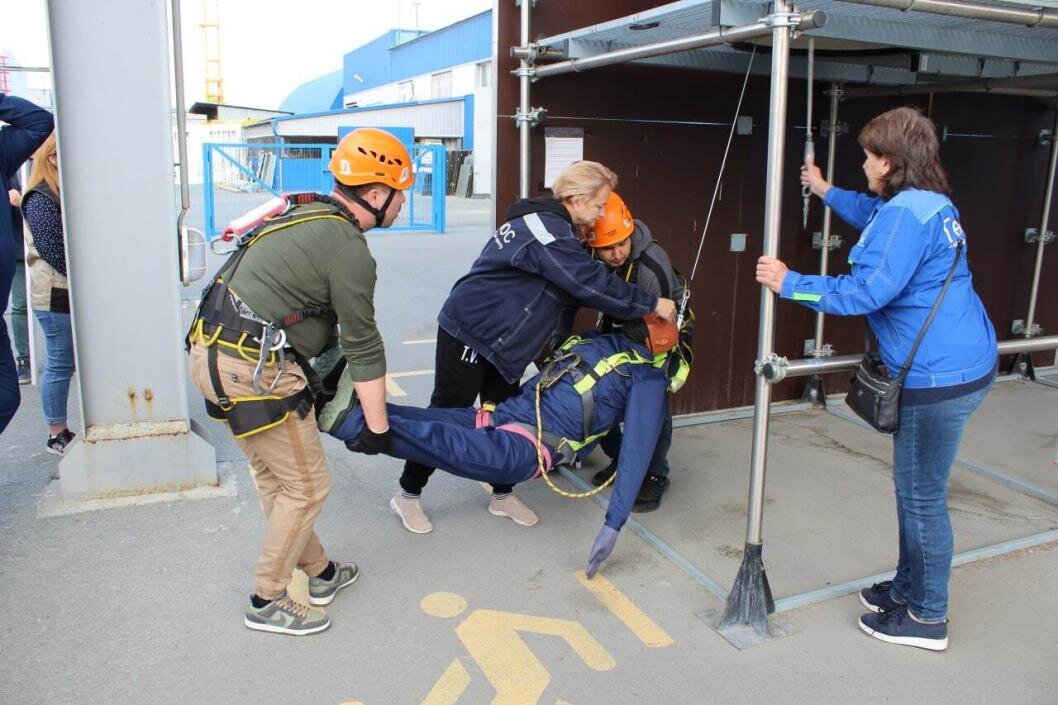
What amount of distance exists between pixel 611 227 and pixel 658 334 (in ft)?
1.74

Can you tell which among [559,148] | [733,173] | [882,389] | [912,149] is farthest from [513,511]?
[733,173]

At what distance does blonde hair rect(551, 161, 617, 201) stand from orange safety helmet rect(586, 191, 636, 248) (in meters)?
0.12

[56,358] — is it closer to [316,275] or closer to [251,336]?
[251,336]

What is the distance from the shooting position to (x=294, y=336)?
298 centimetres

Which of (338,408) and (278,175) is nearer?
(338,408)

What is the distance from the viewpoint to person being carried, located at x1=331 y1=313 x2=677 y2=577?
3.23m

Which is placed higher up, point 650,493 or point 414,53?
point 414,53

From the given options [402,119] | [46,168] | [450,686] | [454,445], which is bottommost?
[450,686]

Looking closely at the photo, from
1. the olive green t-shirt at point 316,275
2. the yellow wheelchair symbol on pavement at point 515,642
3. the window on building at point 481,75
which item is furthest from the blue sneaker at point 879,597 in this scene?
the window on building at point 481,75

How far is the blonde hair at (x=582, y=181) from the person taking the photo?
12.0 ft

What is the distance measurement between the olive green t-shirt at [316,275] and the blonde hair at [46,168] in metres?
2.24

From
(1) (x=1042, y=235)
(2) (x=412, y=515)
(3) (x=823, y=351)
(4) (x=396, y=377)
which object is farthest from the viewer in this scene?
→ (4) (x=396, y=377)

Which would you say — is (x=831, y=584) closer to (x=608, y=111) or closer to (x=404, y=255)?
(x=608, y=111)

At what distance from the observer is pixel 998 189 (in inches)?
258
